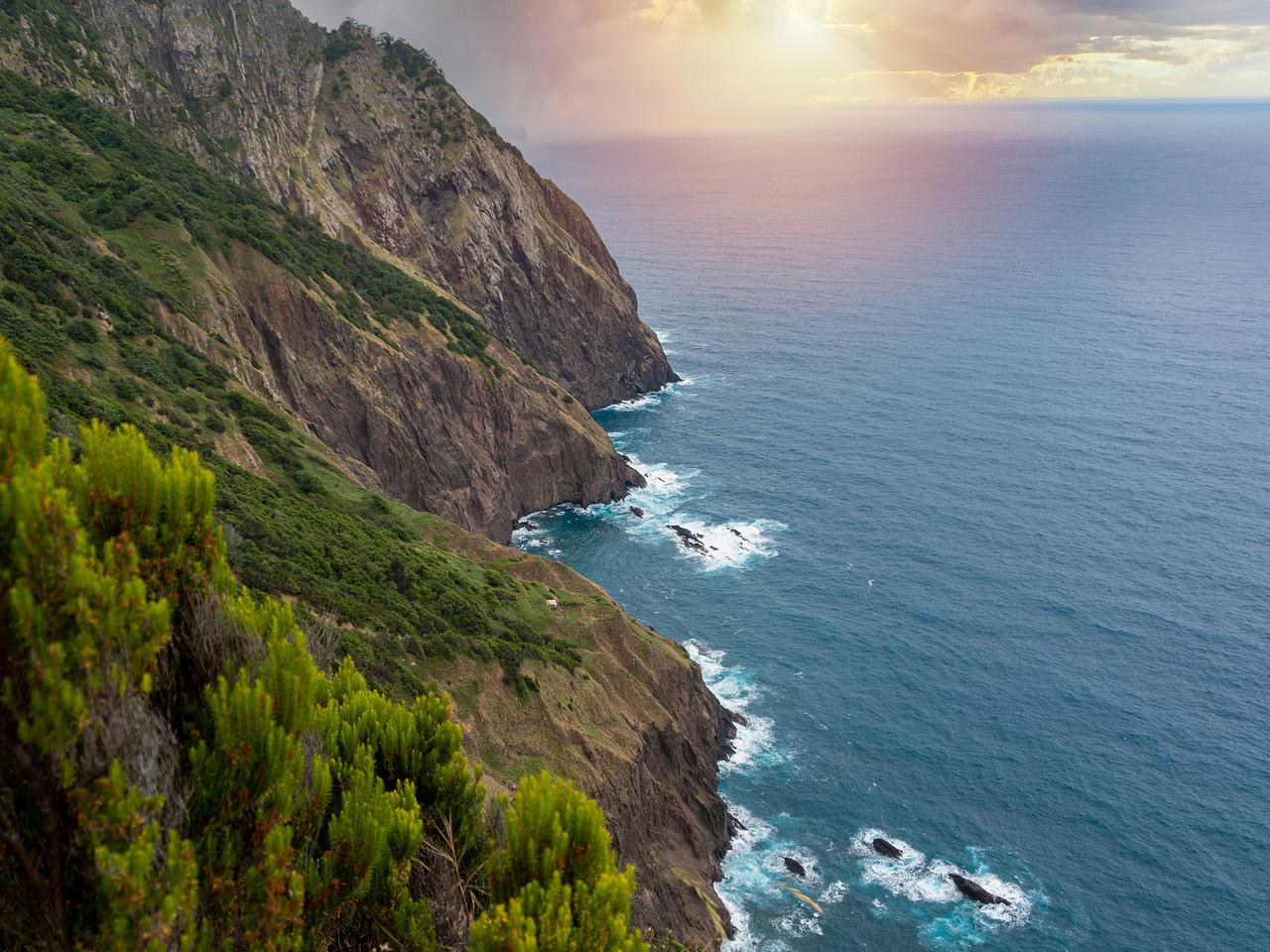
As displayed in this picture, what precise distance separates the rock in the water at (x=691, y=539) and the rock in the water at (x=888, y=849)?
3962 cm

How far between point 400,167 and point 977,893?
117437mm

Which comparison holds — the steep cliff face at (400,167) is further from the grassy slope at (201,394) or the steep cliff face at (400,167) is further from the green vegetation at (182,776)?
the green vegetation at (182,776)

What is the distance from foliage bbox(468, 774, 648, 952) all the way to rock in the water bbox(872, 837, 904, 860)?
51336 millimetres

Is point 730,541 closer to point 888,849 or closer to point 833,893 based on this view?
point 888,849

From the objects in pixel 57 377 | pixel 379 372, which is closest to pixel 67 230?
pixel 57 377

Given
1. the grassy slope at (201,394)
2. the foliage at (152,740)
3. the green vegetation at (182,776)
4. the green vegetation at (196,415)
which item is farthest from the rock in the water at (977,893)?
the foliage at (152,740)

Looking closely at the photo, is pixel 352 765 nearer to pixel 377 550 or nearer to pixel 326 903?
pixel 326 903

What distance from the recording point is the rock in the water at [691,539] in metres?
96.5

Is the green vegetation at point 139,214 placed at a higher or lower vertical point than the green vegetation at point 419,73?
lower

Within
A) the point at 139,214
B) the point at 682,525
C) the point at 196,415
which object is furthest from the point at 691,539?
the point at 139,214

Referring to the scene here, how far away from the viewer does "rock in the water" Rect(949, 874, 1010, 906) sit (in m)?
56.6

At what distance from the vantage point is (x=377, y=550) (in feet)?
193

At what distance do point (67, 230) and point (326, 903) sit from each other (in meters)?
68.8

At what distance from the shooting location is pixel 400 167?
441 feet
